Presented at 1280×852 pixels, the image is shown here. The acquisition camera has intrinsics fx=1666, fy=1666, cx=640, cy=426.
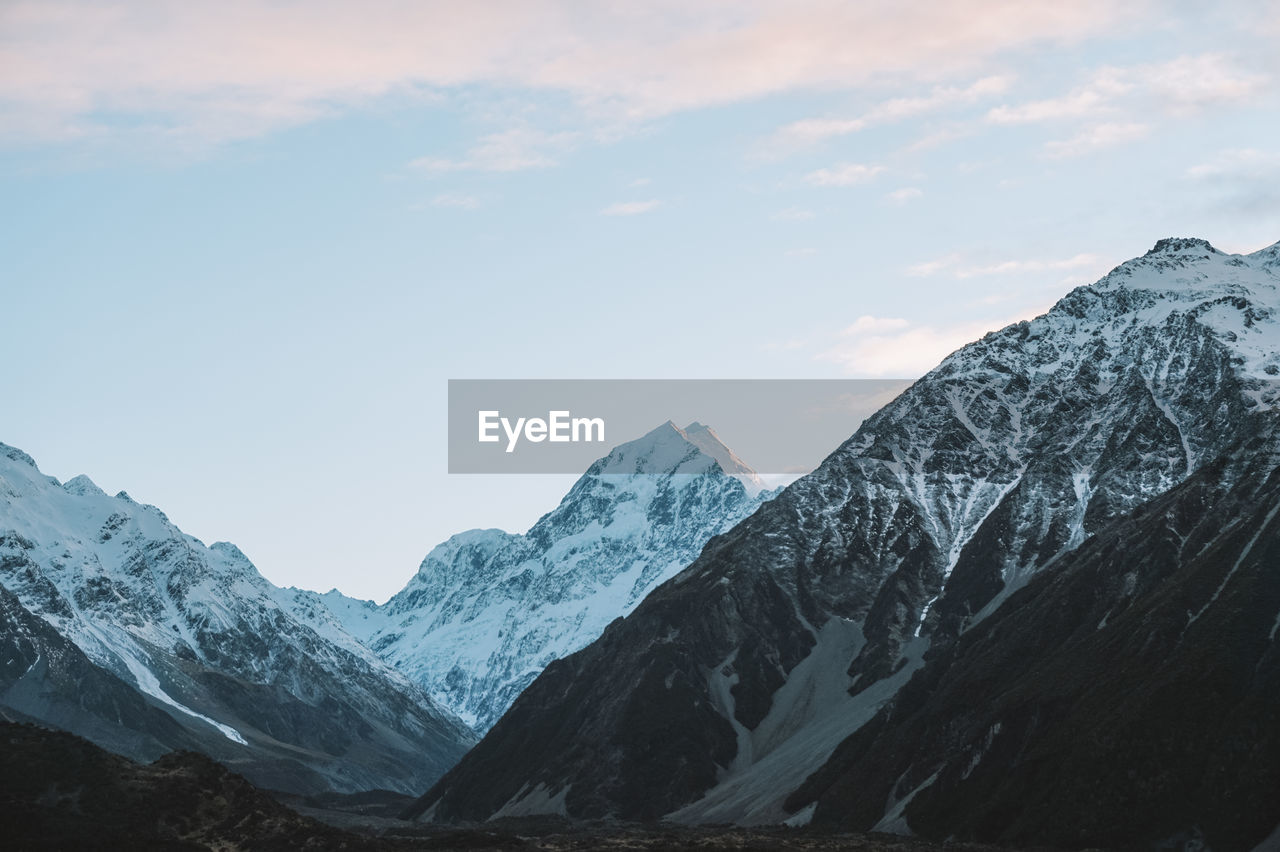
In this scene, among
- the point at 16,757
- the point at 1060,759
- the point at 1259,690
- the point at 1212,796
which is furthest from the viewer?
the point at 1060,759

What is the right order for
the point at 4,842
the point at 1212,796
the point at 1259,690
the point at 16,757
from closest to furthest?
the point at 4,842
the point at 16,757
the point at 1212,796
the point at 1259,690

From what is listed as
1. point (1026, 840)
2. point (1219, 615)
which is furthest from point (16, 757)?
point (1219, 615)

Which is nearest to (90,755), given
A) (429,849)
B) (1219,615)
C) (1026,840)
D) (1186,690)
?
(429,849)

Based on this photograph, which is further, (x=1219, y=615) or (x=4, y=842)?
(x=1219, y=615)

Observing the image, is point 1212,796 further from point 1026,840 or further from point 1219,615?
point 1219,615

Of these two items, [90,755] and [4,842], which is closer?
[4,842]

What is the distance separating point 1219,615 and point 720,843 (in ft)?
225

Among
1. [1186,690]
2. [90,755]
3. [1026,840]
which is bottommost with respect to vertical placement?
[1026,840]

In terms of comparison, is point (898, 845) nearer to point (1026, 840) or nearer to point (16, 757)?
point (1026, 840)

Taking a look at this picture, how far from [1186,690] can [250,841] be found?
102881 mm

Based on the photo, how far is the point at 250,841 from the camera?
136m

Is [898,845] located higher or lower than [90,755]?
lower

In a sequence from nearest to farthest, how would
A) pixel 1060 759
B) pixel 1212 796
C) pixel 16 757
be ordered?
1. pixel 16 757
2. pixel 1212 796
3. pixel 1060 759

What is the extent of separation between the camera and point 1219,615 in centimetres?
19475
